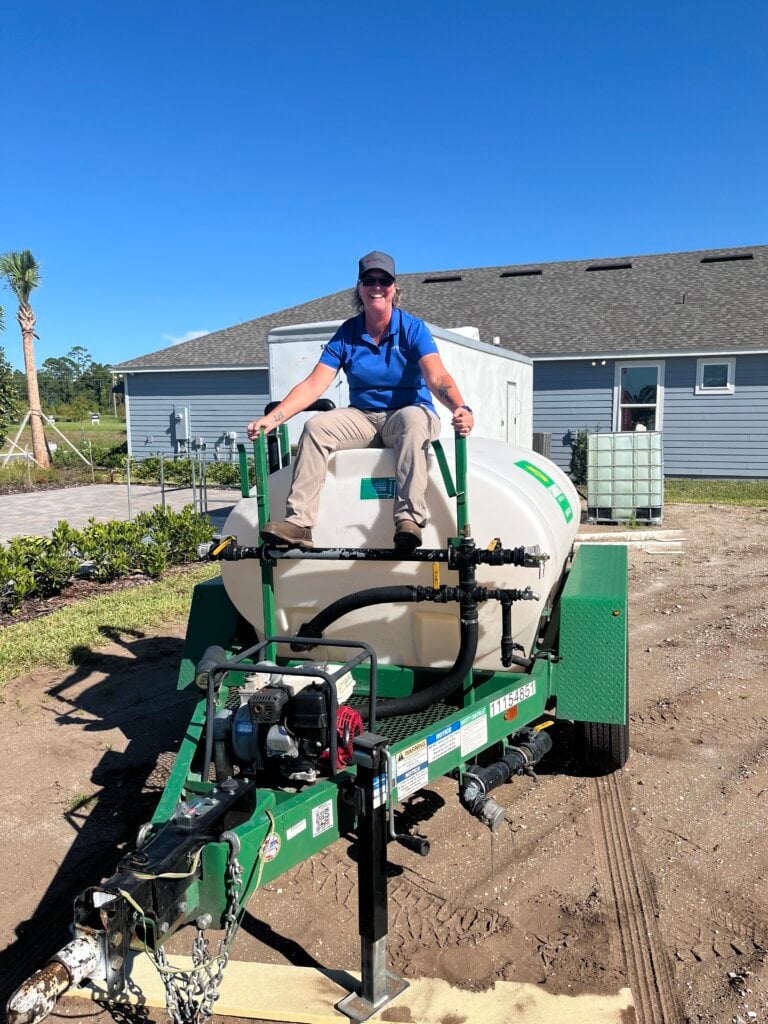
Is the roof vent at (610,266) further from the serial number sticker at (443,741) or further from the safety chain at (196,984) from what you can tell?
the safety chain at (196,984)

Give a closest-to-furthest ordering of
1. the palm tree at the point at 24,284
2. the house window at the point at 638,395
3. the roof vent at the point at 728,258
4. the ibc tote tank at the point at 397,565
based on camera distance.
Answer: the ibc tote tank at the point at 397,565
the house window at the point at 638,395
the roof vent at the point at 728,258
the palm tree at the point at 24,284

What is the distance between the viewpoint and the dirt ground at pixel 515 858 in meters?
3.18

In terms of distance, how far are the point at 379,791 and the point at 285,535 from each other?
1.36 meters

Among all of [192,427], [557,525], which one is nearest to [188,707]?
[557,525]

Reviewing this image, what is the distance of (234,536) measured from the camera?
14.3 ft

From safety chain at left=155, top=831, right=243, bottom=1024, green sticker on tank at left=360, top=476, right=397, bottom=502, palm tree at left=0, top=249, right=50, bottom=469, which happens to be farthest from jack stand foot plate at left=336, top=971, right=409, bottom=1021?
palm tree at left=0, top=249, right=50, bottom=469

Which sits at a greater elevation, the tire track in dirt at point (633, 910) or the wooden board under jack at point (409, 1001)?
the tire track in dirt at point (633, 910)

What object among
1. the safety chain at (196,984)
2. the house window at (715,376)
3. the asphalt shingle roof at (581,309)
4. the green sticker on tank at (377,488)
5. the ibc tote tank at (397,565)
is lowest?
the safety chain at (196,984)

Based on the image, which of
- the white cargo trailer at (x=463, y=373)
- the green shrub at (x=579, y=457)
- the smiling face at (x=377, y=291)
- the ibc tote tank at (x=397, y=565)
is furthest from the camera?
the green shrub at (x=579, y=457)

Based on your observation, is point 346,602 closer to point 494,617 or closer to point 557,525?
point 494,617

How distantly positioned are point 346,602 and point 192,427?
21.1 m

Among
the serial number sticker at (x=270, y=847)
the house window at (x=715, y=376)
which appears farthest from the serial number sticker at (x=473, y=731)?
the house window at (x=715, y=376)

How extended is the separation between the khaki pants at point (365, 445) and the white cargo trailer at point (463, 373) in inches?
152

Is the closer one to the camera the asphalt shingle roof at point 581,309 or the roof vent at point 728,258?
the asphalt shingle roof at point 581,309
